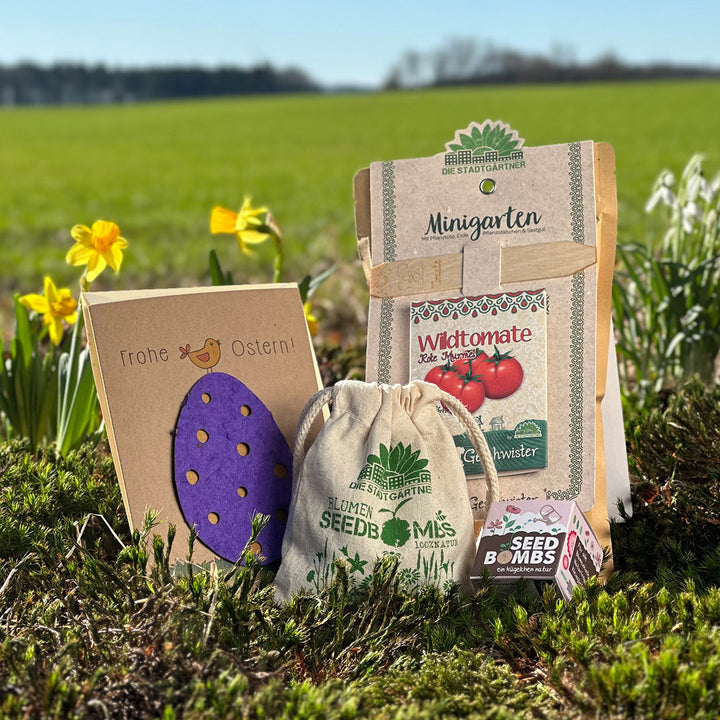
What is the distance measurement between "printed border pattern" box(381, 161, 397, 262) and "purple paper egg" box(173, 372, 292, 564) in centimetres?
58

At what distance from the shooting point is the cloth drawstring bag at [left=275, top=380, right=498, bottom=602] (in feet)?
5.76

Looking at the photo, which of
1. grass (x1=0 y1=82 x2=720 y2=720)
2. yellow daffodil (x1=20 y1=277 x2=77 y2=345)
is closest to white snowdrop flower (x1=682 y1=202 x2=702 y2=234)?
grass (x1=0 y1=82 x2=720 y2=720)

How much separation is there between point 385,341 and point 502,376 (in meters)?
0.34

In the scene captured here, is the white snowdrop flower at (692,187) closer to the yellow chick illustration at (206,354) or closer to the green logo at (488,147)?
the green logo at (488,147)

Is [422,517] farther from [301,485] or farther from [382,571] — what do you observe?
[301,485]

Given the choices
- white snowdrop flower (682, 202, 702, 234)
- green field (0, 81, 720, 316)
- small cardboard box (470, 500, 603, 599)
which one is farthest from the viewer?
green field (0, 81, 720, 316)

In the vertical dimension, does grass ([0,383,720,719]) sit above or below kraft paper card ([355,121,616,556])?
below

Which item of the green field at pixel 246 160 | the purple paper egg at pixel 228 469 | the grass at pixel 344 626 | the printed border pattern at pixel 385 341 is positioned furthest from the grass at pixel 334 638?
the green field at pixel 246 160

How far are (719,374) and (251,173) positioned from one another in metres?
19.0

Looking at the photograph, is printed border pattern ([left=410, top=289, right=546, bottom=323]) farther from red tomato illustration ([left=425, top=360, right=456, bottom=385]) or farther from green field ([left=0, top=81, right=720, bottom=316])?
green field ([left=0, top=81, right=720, bottom=316])

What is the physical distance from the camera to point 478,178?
85.7 inches

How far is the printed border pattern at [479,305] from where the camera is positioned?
2.13 meters

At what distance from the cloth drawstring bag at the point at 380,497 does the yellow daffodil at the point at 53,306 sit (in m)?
1.32

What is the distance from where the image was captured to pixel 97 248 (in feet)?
8.07
